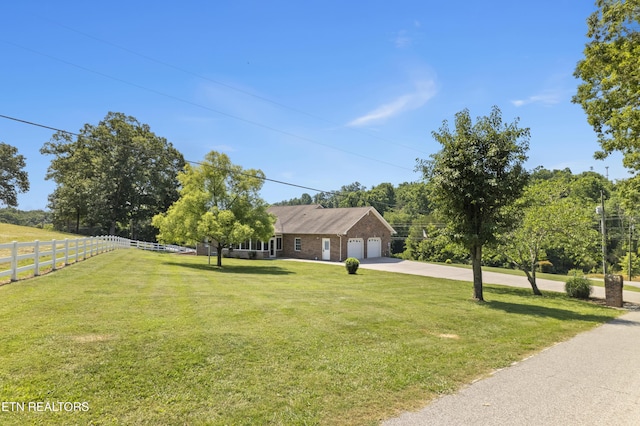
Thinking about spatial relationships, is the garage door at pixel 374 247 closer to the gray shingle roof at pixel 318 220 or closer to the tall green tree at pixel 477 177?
the gray shingle roof at pixel 318 220

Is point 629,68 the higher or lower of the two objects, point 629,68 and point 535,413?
the higher

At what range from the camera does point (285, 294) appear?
39.3 ft

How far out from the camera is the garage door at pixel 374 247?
36625 millimetres

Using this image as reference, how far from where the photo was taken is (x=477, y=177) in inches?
494

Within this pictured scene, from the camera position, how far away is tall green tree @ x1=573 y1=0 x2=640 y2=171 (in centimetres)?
1200

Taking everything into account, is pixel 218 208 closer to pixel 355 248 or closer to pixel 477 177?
pixel 355 248

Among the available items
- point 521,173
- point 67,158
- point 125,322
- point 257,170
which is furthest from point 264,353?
point 67,158

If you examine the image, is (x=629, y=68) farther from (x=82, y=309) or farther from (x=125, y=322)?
(x=82, y=309)

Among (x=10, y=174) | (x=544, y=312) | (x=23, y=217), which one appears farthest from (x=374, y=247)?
(x=23, y=217)

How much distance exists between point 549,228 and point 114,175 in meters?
46.4

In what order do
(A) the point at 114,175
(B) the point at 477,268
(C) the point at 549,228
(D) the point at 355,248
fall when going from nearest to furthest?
(B) the point at 477,268 < (C) the point at 549,228 < (D) the point at 355,248 < (A) the point at 114,175

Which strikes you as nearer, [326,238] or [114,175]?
[326,238]

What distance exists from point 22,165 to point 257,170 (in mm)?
42714

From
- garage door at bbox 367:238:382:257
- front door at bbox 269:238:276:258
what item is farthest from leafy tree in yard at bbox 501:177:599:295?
front door at bbox 269:238:276:258
